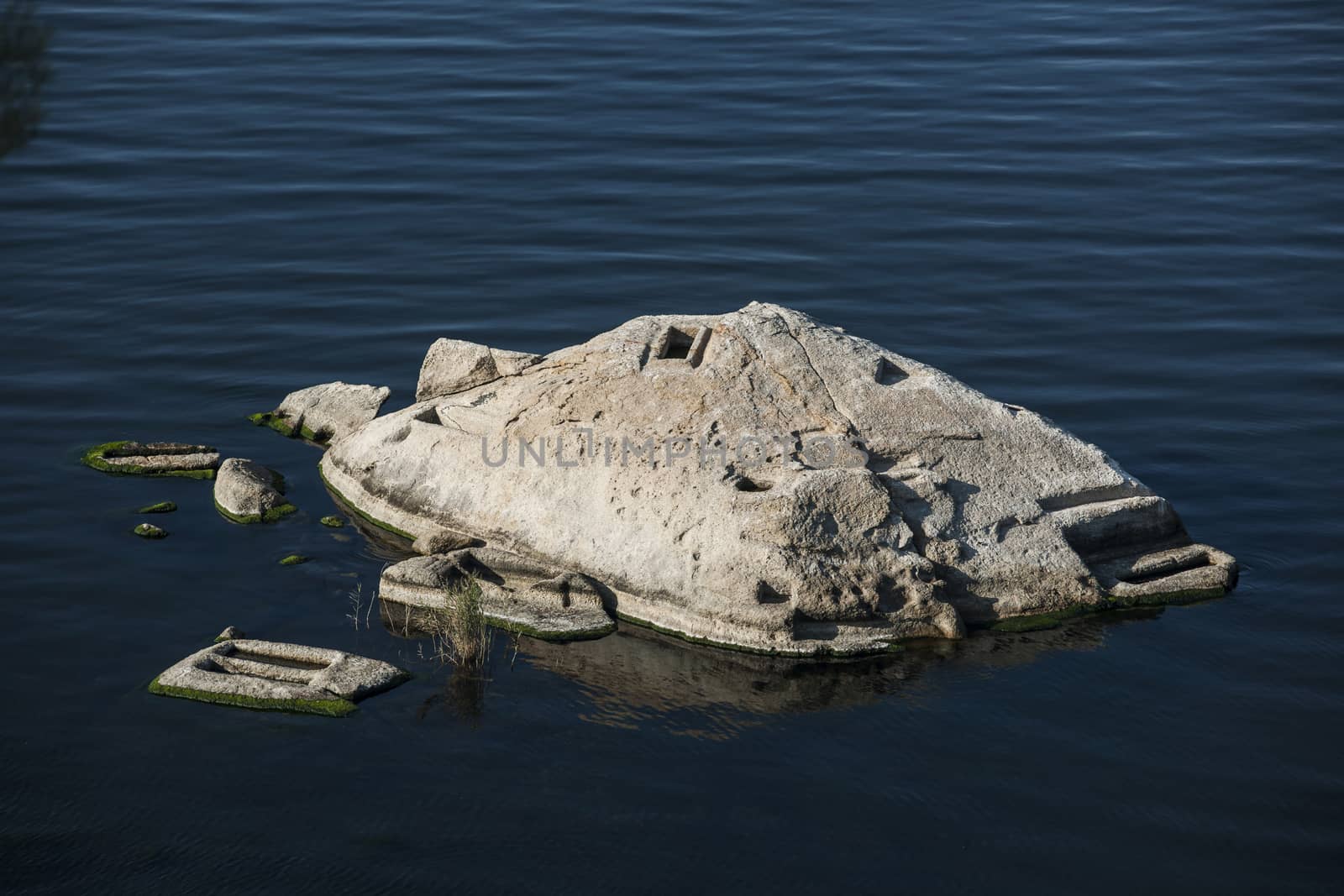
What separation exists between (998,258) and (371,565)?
10.9 m

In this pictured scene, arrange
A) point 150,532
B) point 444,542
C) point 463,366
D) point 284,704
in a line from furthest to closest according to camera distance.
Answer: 1. point 463,366
2. point 150,532
3. point 444,542
4. point 284,704

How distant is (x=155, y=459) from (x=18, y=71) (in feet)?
24.9

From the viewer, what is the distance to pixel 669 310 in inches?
744

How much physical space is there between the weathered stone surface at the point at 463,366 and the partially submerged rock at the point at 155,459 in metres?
2.31

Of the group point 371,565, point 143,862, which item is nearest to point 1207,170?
point 371,565

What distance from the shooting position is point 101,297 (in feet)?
63.5

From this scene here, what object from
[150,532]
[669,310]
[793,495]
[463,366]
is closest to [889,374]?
[793,495]

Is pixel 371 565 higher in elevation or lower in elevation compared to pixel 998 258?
lower

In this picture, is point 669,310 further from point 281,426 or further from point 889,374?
point 889,374

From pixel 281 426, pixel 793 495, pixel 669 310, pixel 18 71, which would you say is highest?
pixel 18 71

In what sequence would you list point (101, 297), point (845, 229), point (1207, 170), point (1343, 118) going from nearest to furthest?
1. point (101, 297)
2. point (845, 229)
3. point (1207, 170)
4. point (1343, 118)

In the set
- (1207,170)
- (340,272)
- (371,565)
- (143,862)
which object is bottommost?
(143,862)

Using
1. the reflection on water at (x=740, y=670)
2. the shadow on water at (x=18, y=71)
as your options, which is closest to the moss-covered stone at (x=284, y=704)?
the reflection on water at (x=740, y=670)

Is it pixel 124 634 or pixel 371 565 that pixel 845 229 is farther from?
pixel 124 634
